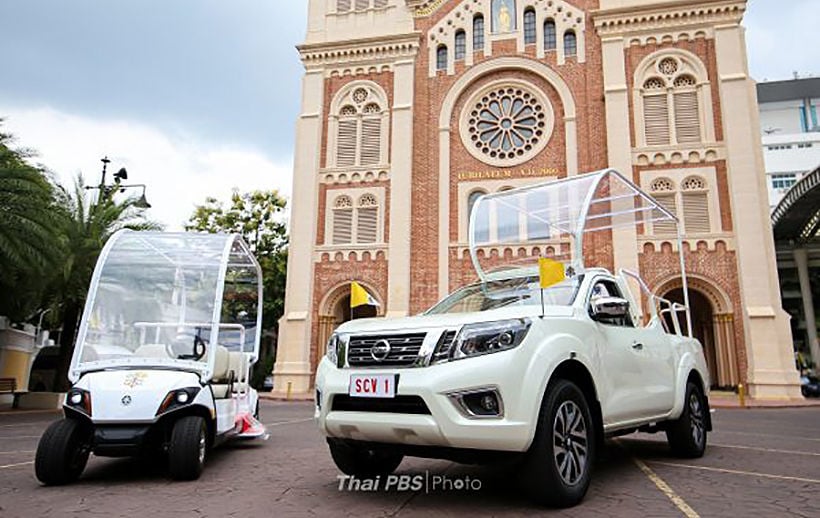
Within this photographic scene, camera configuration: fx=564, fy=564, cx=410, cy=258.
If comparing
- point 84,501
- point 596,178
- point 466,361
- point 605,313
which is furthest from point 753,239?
point 84,501

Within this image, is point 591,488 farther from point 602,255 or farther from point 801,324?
point 801,324

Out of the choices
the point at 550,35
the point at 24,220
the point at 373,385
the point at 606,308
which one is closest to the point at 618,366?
the point at 606,308

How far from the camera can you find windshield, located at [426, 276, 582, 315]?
510 cm

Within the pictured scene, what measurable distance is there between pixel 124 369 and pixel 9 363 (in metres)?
18.4

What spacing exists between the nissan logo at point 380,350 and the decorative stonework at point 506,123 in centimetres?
2033

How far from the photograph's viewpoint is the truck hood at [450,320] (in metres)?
4.02

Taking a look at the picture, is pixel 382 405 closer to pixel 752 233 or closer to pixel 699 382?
pixel 699 382

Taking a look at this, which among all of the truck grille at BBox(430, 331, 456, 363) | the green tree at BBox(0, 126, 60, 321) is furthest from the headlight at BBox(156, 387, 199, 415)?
the green tree at BBox(0, 126, 60, 321)

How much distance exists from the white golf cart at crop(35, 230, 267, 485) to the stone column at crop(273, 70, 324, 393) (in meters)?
14.9

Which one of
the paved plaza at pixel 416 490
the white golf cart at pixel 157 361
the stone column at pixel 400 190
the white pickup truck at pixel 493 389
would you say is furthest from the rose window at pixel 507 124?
the white pickup truck at pixel 493 389

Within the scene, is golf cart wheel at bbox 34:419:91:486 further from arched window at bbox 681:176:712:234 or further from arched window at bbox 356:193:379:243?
arched window at bbox 681:176:712:234

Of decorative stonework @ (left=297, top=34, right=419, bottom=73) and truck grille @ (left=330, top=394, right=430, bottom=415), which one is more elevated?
decorative stonework @ (left=297, top=34, right=419, bottom=73)

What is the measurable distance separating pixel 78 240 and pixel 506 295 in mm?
15620

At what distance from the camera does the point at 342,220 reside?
24.3 meters
